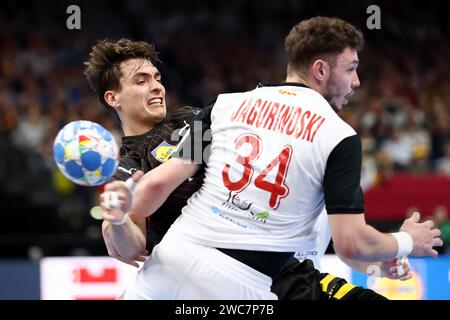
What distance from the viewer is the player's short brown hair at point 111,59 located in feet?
18.4

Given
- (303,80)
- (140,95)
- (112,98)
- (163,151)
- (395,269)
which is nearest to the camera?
(303,80)

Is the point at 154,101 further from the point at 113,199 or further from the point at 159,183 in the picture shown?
the point at 113,199

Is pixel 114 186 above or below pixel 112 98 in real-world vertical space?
below

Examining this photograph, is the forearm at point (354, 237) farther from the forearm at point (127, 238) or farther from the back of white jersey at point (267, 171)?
the forearm at point (127, 238)

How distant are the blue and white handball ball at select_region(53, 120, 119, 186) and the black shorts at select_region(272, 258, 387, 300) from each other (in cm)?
115

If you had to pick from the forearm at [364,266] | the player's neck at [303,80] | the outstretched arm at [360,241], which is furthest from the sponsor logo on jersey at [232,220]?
the forearm at [364,266]

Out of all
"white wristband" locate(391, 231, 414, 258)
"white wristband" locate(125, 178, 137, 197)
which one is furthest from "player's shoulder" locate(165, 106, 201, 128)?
"white wristband" locate(391, 231, 414, 258)

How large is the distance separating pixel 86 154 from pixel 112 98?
4.14 feet

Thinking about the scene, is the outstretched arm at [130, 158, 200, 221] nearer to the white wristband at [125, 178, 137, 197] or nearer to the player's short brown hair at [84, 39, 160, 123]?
the white wristband at [125, 178, 137, 197]

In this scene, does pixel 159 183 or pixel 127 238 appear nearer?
pixel 159 183

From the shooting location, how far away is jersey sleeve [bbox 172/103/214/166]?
4.47m

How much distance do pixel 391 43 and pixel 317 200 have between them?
557 inches

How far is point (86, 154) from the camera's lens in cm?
442

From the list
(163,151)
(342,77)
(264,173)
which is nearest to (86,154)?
(163,151)
